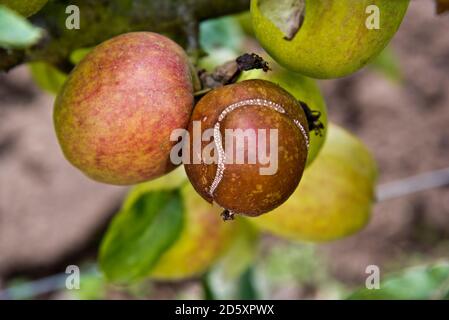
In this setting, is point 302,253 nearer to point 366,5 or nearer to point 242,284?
point 242,284

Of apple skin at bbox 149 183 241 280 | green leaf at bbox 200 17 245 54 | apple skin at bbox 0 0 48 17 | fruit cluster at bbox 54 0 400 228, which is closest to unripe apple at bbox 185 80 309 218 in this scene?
fruit cluster at bbox 54 0 400 228

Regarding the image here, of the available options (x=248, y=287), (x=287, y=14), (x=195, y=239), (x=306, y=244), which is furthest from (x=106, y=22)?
(x=306, y=244)

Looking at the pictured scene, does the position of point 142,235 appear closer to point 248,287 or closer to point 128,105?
point 128,105

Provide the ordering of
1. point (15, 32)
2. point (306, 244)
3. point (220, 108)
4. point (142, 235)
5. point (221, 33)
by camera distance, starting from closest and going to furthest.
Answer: point (15, 32)
point (220, 108)
point (142, 235)
point (221, 33)
point (306, 244)

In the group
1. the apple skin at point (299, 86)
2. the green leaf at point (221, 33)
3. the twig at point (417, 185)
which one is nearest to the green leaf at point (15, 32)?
the apple skin at point (299, 86)

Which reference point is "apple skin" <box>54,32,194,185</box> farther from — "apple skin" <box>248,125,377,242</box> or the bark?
"apple skin" <box>248,125,377,242</box>
